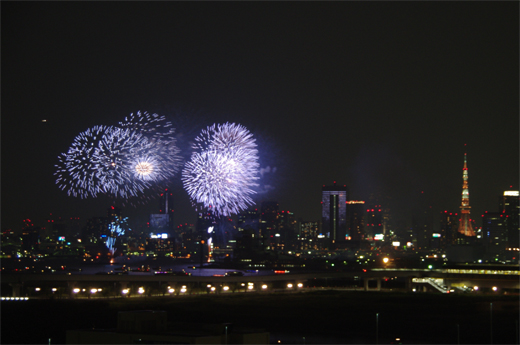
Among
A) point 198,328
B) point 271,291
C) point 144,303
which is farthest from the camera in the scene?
point 271,291

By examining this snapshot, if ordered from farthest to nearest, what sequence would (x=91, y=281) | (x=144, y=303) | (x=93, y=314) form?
(x=91, y=281), (x=144, y=303), (x=93, y=314)

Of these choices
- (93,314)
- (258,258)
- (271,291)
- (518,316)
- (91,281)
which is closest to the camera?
(93,314)

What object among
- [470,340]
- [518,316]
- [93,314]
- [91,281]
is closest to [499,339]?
[470,340]

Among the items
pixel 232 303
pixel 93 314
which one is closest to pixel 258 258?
pixel 232 303

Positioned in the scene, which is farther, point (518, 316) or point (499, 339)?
point (518, 316)

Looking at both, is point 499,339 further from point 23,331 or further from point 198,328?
point 23,331

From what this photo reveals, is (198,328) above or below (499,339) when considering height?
above

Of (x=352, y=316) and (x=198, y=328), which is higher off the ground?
(x=198, y=328)

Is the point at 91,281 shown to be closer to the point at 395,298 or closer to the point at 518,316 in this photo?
the point at 395,298

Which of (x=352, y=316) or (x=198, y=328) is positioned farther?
(x=352, y=316)
